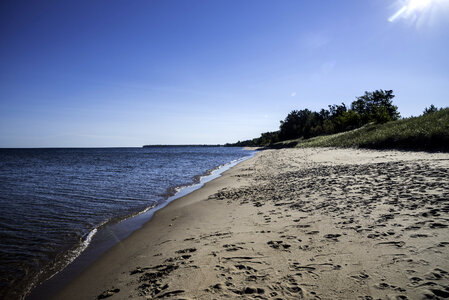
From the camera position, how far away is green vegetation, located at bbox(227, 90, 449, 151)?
24422 mm

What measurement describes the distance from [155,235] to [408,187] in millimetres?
9307

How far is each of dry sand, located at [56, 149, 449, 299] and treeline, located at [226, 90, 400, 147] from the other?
70.4 metres

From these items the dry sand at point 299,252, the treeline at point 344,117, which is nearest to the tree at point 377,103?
the treeline at point 344,117

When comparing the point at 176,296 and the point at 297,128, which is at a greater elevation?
the point at 297,128

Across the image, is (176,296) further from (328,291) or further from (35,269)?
(35,269)

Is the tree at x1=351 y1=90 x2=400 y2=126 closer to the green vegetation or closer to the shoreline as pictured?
the green vegetation

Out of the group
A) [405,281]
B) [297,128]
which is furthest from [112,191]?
[297,128]

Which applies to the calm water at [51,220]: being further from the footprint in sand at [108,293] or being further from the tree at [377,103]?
the tree at [377,103]

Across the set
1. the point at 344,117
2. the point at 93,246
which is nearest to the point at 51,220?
the point at 93,246

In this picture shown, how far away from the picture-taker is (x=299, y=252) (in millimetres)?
4684

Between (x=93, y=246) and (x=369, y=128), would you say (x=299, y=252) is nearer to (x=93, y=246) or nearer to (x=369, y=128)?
(x=93, y=246)

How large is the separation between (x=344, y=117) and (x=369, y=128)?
37.0 meters

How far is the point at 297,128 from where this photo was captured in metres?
119

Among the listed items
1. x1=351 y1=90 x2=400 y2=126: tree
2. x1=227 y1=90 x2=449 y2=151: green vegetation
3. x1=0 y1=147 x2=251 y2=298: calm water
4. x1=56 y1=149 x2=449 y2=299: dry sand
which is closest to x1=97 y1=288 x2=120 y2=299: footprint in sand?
x1=56 y1=149 x2=449 y2=299: dry sand
